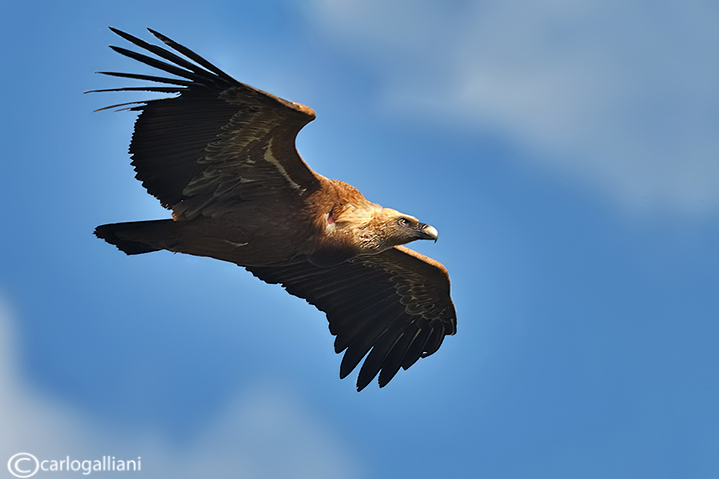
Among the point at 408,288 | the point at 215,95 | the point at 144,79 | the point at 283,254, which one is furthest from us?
the point at 408,288

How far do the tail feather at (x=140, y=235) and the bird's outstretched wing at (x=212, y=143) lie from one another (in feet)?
0.89

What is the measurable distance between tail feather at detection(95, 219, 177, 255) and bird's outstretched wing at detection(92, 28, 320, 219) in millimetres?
272

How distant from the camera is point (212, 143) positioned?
1009 centimetres

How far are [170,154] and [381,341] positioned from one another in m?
4.52

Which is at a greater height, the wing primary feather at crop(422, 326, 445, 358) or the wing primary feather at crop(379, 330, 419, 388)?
the wing primary feather at crop(422, 326, 445, 358)

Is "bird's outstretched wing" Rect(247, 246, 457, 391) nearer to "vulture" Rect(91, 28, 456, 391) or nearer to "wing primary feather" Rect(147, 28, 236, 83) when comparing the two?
"vulture" Rect(91, 28, 456, 391)

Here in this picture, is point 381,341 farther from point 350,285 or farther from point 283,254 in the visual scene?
point 283,254

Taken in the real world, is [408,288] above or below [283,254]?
above

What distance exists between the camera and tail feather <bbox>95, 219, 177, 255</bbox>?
10312 millimetres

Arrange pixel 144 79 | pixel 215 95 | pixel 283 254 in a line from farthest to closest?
pixel 283 254
pixel 215 95
pixel 144 79

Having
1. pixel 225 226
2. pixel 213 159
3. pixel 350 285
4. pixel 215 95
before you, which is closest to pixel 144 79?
pixel 215 95

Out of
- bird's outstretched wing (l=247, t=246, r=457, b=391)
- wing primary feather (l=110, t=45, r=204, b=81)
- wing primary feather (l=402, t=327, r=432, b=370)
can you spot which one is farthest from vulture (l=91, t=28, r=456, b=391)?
wing primary feather (l=402, t=327, r=432, b=370)

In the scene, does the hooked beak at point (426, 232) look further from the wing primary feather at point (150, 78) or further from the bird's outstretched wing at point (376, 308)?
the wing primary feather at point (150, 78)

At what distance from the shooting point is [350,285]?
13.0 m
